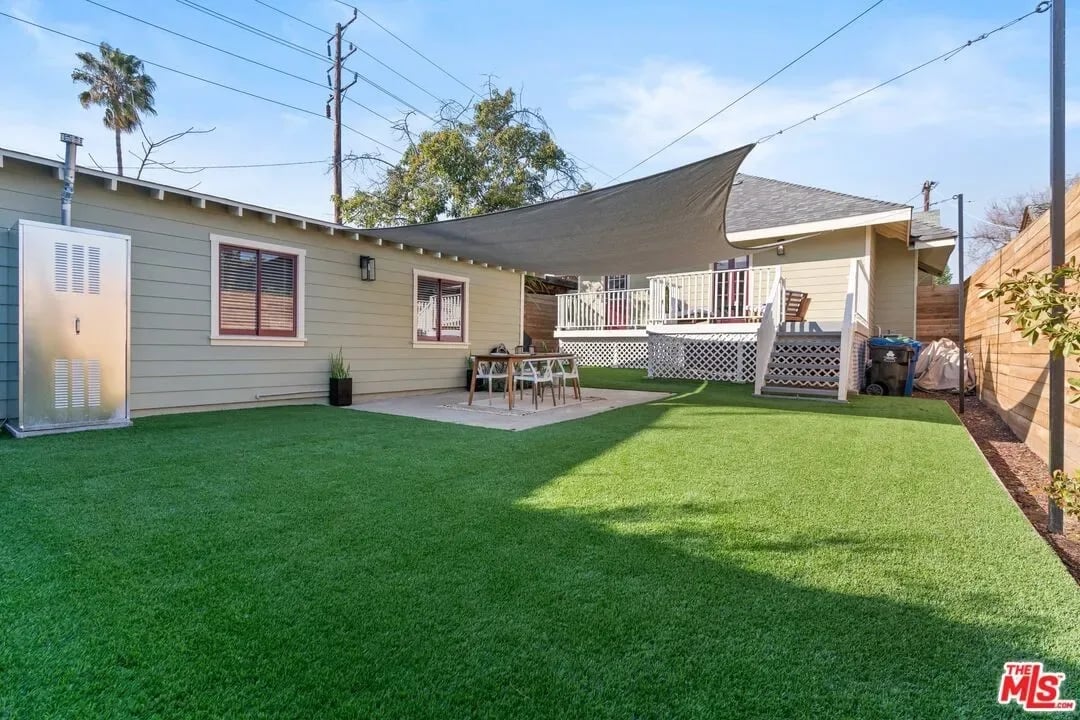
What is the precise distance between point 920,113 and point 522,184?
822cm

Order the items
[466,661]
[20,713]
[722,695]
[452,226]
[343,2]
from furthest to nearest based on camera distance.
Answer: [343,2] → [452,226] → [466,661] → [722,695] → [20,713]

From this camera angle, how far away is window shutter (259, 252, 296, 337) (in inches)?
253

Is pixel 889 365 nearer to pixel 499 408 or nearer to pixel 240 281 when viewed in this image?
pixel 499 408

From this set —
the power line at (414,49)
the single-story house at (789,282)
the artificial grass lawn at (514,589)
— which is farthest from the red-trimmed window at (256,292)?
the power line at (414,49)

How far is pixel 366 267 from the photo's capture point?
7.39 meters

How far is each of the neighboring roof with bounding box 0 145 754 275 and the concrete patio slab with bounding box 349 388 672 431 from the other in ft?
6.75

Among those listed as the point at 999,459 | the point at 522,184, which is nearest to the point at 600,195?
the point at 999,459

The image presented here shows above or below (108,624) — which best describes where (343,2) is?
above

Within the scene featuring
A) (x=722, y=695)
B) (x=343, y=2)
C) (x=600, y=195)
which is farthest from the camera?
(x=343, y=2)

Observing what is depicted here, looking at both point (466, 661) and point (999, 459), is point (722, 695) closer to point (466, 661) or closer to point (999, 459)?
point (466, 661)

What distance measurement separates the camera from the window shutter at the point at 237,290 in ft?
19.9

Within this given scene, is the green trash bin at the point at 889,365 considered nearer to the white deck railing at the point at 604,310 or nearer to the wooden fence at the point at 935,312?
the wooden fence at the point at 935,312

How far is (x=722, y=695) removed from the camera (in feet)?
4.28

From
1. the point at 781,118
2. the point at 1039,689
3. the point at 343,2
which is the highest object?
the point at 343,2
